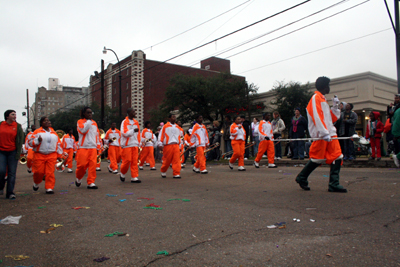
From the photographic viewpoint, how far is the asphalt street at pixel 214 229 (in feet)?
9.52

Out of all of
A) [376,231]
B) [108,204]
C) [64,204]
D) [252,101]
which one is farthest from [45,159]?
[252,101]

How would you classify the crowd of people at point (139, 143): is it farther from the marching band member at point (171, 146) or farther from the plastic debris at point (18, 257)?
the plastic debris at point (18, 257)

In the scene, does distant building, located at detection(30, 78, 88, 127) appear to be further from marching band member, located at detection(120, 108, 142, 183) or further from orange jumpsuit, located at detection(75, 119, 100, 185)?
orange jumpsuit, located at detection(75, 119, 100, 185)

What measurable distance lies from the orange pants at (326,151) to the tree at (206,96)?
22.0 meters

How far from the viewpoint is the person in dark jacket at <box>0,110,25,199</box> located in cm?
648

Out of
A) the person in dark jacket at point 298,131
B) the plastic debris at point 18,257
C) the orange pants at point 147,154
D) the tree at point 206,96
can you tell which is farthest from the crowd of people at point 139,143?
the tree at point 206,96

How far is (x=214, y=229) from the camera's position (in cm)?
375

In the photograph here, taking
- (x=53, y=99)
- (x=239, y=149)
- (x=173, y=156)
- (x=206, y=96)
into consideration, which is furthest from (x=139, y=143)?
(x=53, y=99)

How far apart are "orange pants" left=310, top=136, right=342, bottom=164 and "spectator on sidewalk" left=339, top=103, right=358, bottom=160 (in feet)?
18.7

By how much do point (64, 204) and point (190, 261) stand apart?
3621 mm

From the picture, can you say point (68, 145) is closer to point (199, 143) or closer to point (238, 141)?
point (199, 143)

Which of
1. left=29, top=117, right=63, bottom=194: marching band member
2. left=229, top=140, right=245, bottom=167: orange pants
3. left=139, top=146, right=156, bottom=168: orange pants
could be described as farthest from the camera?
left=139, top=146, right=156, bottom=168: orange pants

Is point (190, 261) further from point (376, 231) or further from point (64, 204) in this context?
point (64, 204)

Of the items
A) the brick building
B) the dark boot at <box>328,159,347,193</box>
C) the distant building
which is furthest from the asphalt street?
the distant building
